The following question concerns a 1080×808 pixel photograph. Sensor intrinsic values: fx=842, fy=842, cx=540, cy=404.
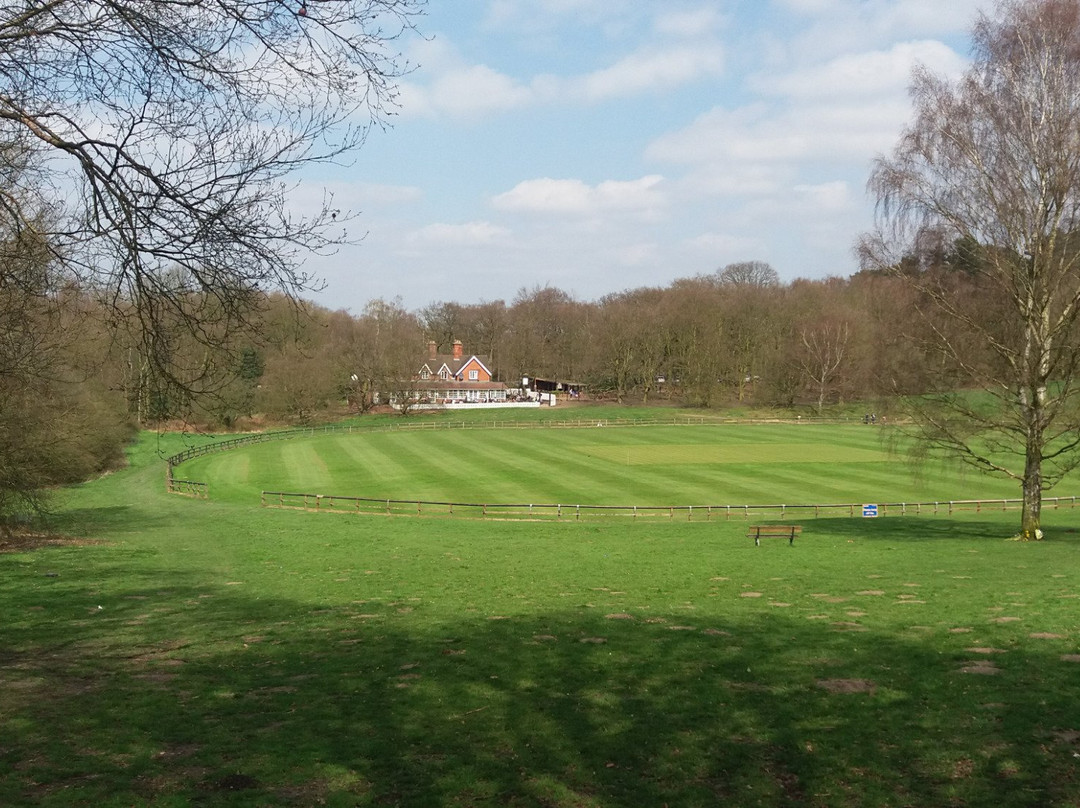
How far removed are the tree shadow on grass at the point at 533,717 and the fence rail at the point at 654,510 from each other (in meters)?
23.4

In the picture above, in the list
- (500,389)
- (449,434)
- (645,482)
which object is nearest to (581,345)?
(500,389)

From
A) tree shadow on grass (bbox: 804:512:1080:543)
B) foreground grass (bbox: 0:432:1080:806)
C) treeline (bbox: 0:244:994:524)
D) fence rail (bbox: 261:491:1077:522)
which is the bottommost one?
fence rail (bbox: 261:491:1077:522)

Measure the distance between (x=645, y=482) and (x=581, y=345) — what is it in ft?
244

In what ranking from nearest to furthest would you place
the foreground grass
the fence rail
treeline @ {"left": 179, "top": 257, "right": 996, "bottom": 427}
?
the foreground grass, the fence rail, treeline @ {"left": 179, "top": 257, "right": 996, "bottom": 427}

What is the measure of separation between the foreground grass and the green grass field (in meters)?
21.1

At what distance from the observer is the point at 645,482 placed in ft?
157

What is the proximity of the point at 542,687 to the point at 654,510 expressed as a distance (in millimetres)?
29158

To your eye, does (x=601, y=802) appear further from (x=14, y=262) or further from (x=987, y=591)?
(x=987, y=591)

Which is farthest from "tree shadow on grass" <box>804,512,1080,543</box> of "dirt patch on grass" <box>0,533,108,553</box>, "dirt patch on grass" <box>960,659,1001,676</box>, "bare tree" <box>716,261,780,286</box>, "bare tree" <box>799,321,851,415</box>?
"bare tree" <box>716,261,780,286</box>

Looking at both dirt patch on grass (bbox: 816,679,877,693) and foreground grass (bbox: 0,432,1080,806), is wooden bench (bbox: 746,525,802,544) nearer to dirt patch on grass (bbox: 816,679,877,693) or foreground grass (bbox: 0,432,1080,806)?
foreground grass (bbox: 0,432,1080,806)

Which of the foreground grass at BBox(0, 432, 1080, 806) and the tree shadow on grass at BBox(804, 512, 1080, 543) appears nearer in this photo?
the foreground grass at BBox(0, 432, 1080, 806)

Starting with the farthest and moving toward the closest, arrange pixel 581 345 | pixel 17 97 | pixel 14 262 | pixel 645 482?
pixel 581 345, pixel 645 482, pixel 14 262, pixel 17 97

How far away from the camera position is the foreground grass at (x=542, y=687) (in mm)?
6699

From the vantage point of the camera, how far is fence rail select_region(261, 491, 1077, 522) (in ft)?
116
